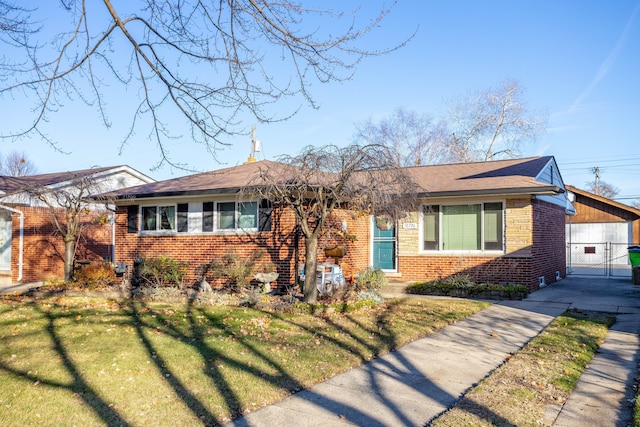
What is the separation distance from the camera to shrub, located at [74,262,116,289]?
1336 cm

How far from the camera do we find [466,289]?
13.3 meters

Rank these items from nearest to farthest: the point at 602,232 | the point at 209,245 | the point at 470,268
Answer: the point at 470,268 < the point at 209,245 < the point at 602,232

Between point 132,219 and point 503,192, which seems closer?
point 503,192

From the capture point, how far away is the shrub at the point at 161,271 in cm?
1403

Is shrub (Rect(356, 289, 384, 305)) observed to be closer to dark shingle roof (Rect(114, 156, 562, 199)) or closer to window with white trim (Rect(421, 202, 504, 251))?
dark shingle roof (Rect(114, 156, 562, 199))

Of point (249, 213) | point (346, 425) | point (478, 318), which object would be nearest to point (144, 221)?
point (249, 213)

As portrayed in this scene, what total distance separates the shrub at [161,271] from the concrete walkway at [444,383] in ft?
26.7

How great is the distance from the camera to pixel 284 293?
44.5 feet

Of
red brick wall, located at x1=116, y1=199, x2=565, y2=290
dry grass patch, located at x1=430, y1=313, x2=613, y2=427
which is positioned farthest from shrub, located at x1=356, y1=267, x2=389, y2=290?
dry grass patch, located at x1=430, y1=313, x2=613, y2=427

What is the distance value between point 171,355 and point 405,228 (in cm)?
1005

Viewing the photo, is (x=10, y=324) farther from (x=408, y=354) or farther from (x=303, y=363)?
(x=408, y=354)

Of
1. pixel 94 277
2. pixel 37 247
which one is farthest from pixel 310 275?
pixel 37 247

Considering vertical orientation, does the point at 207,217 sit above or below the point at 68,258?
above

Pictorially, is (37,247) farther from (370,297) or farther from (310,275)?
(370,297)
